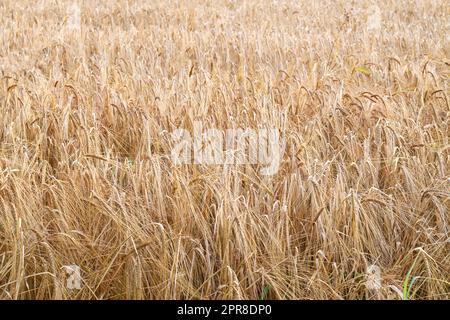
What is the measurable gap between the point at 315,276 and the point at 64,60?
340cm

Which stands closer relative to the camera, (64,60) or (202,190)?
(202,190)

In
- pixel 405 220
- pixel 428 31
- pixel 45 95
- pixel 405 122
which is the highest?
pixel 428 31

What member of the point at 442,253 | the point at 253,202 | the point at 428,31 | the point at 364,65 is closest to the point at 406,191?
the point at 442,253

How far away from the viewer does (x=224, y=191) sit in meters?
1.81

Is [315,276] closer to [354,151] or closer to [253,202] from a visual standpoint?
[253,202]

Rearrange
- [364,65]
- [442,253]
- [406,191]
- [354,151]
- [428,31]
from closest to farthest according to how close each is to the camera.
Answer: [442,253] → [406,191] → [354,151] → [364,65] → [428,31]

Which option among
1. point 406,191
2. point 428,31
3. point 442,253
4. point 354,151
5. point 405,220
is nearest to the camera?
point 442,253

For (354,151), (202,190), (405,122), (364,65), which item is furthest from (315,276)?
(364,65)

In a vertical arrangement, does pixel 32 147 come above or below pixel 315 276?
above

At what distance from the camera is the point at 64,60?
436cm

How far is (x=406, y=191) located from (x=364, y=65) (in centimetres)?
203

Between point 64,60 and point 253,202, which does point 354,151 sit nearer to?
point 253,202

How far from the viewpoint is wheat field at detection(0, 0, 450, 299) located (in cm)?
164

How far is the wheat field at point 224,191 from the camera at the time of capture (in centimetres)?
164
